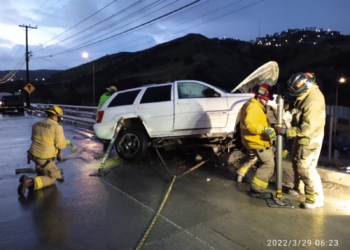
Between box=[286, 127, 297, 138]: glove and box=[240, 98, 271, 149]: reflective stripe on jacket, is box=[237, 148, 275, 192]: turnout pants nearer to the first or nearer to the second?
box=[240, 98, 271, 149]: reflective stripe on jacket

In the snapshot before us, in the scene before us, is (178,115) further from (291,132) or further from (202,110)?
(291,132)

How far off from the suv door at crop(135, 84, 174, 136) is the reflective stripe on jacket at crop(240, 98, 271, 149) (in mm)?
2692

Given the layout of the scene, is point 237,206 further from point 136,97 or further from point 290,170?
point 136,97

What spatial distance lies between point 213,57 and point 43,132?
90593 mm

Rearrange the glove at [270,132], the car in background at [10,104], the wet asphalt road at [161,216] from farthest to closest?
1. the car in background at [10,104]
2. the glove at [270,132]
3. the wet asphalt road at [161,216]

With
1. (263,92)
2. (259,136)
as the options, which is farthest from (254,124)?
(263,92)

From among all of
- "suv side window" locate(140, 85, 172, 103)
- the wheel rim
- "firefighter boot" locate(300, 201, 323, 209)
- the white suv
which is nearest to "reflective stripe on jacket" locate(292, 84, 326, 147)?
"firefighter boot" locate(300, 201, 323, 209)

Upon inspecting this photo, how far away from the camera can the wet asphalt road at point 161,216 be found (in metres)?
4.15

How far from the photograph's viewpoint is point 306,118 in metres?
5.01

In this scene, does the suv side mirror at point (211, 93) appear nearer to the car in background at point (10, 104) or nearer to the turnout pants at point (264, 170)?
the turnout pants at point (264, 170)

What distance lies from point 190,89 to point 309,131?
3750mm

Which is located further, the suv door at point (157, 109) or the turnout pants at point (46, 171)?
the suv door at point (157, 109)

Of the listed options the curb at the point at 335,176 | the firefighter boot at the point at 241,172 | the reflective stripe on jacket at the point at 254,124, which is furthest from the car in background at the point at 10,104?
the curb at the point at 335,176

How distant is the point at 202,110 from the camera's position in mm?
7855
